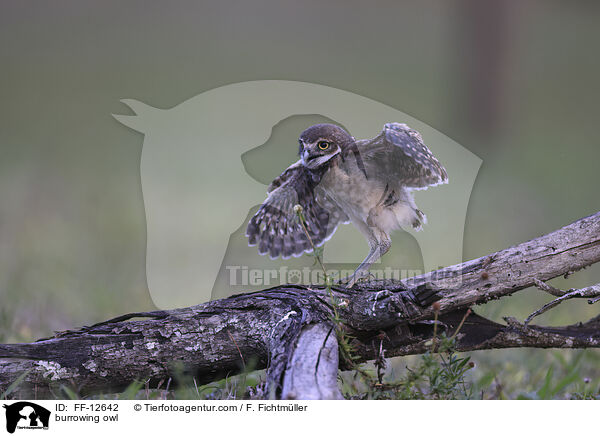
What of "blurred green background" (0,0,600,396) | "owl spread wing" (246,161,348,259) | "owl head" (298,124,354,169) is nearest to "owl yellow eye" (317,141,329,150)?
"owl head" (298,124,354,169)

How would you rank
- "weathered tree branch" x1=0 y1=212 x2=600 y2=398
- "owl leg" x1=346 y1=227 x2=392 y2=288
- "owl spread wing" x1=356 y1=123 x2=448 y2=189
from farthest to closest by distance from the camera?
"owl leg" x1=346 y1=227 x2=392 y2=288 < "owl spread wing" x1=356 y1=123 x2=448 y2=189 < "weathered tree branch" x1=0 y1=212 x2=600 y2=398

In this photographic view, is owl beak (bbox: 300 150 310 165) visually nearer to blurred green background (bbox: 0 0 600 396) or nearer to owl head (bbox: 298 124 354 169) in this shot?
owl head (bbox: 298 124 354 169)

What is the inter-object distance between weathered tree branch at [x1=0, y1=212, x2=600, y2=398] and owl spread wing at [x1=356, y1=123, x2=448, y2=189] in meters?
0.46

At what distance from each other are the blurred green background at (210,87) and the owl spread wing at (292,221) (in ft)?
4.29

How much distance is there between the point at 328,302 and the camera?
182cm

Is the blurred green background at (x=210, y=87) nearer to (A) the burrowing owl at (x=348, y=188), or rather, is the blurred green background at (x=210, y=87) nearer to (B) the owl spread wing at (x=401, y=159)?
(A) the burrowing owl at (x=348, y=188)

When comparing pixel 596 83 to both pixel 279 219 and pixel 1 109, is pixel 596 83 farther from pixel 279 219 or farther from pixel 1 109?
pixel 1 109


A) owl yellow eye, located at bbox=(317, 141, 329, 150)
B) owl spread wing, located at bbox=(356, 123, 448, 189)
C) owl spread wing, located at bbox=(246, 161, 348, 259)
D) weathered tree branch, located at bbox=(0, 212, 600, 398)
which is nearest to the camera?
weathered tree branch, located at bbox=(0, 212, 600, 398)

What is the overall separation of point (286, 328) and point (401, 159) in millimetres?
945

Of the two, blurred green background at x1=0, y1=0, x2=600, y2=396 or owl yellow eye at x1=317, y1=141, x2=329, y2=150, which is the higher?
blurred green background at x1=0, y1=0, x2=600, y2=396

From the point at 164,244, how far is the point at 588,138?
3.37 meters

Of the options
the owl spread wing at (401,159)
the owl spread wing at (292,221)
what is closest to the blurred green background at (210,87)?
the owl spread wing at (292,221)

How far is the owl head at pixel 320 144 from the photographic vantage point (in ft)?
7.22

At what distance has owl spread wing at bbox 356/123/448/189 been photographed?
211cm
